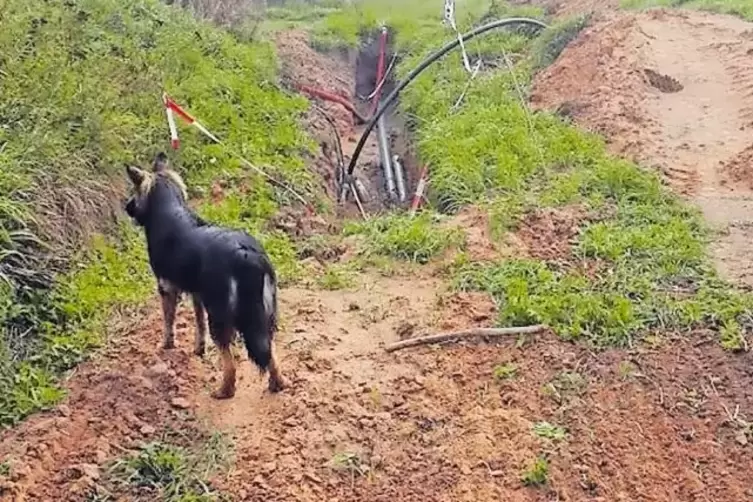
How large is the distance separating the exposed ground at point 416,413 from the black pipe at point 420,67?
4342mm

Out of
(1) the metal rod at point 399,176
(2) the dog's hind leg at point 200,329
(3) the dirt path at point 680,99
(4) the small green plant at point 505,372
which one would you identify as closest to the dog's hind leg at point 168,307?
(2) the dog's hind leg at point 200,329

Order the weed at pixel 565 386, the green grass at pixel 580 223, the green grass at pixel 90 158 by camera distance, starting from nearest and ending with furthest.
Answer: the weed at pixel 565 386 → the green grass at pixel 90 158 → the green grass at pixel 580 223

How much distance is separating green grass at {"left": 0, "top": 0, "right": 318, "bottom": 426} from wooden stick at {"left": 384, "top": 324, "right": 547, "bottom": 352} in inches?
63.6

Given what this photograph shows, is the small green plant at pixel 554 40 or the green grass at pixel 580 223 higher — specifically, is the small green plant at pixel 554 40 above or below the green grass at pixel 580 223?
above

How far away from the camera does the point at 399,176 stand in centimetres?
1223

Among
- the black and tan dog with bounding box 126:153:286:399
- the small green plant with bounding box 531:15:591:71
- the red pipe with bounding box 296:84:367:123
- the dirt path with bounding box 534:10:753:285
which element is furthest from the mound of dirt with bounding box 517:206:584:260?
the small green plant with bounding box 531:15:591:71

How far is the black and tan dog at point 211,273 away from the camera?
5219 millimetres

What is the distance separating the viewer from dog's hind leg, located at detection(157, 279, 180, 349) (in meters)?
5.85

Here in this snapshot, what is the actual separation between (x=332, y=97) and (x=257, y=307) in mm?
9929

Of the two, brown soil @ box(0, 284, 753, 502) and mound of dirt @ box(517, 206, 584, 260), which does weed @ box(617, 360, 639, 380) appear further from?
mound of dirt @ box(517, 206, 584, 260)

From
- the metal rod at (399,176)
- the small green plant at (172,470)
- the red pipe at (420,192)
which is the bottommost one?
the metal rod at (399,176)

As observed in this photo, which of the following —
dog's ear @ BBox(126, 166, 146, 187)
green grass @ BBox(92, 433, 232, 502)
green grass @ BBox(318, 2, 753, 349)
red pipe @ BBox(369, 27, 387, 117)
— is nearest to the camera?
green grass @ BBox(92, 433, 232, 502)

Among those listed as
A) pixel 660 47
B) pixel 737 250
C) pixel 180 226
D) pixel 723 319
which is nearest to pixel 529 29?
pixel 660 47

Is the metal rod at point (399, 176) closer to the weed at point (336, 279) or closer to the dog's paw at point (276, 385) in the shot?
the weed at point (336, 279)
